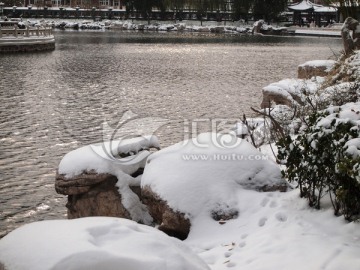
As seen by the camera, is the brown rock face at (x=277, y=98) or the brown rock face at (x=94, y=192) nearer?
the brown rock face at (x=94, y=192)

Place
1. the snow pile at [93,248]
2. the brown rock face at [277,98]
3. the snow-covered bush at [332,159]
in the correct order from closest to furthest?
the snow pile at [93,248] < the snow-covered bush at [332,159] < the brown rock face at [277,98]

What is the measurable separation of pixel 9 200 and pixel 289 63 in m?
25.6

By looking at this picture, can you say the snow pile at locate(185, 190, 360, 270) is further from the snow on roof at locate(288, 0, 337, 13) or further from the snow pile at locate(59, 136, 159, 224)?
the snow on roof at locate(288, 0, 337, 13)

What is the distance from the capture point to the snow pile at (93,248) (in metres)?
3.03

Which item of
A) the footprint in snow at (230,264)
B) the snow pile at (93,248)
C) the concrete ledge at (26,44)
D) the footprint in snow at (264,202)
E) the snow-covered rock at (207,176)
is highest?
the concrete ledge at (26,44)

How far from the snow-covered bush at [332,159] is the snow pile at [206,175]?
0.68m

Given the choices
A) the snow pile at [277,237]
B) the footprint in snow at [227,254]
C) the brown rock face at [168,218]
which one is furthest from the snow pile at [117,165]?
the footprint in snow at [227,254]

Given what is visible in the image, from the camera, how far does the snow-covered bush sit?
486 centimetres

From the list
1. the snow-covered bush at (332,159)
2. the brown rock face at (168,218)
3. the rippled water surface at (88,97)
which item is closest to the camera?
Answer: the snow-covered bush at (332,159)

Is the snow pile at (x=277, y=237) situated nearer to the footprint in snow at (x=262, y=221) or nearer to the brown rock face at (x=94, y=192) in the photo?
the footprint in snow at (x=262, y=221)

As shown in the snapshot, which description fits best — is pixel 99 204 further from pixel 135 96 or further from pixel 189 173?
pixel 135 96

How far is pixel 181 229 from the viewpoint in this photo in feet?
19.5

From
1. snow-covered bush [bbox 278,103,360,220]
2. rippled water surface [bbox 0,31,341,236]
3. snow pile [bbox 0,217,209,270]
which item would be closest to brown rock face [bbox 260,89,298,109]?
rippled water surface [bbox 0,31,341,236]

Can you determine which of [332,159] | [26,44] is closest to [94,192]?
[332,159]
